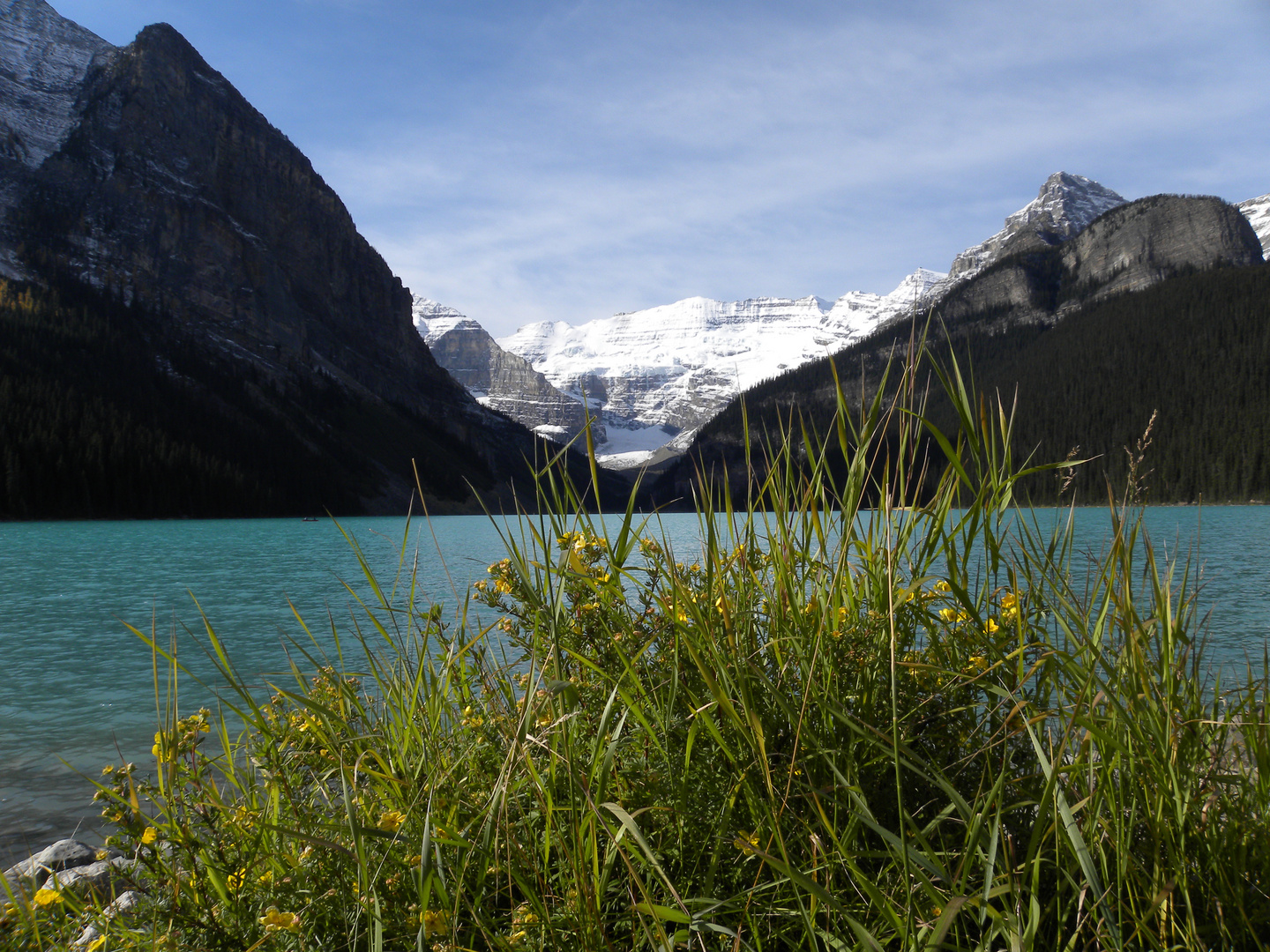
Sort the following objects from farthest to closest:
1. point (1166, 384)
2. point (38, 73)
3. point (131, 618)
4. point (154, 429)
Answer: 1. point (38, 73)
2. point (1166, 384)
3. point (154, 429)
4. point (131, 618)

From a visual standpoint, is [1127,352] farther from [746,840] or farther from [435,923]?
[435,923]

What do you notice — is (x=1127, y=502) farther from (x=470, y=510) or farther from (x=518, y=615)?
(x=470, y=510)

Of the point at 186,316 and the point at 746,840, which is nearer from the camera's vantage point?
the point at 746,840

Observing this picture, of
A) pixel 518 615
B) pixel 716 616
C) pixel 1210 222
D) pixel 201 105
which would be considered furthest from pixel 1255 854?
pixel 1210 222

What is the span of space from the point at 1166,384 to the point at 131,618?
11253cm

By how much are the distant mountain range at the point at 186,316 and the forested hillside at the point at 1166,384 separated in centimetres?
5036

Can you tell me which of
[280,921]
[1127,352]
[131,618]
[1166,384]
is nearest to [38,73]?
[131,618]

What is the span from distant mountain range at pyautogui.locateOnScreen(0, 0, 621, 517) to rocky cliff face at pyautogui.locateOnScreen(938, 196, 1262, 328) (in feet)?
354

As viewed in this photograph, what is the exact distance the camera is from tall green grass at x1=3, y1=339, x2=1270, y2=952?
1.38m

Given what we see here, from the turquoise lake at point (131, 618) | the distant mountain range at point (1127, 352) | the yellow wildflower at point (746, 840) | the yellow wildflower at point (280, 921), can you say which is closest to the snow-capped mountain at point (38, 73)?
the distant mountain range at point (1127, 352)

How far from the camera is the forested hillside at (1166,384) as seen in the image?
7769cm

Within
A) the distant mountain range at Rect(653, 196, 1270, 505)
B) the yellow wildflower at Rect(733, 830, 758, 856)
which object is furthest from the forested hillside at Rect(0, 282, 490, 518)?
the yellow wildflower at Rect(733, 830, 758, 856)

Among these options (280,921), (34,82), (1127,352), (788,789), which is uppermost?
(34,82)

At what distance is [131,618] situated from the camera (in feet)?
47.6
